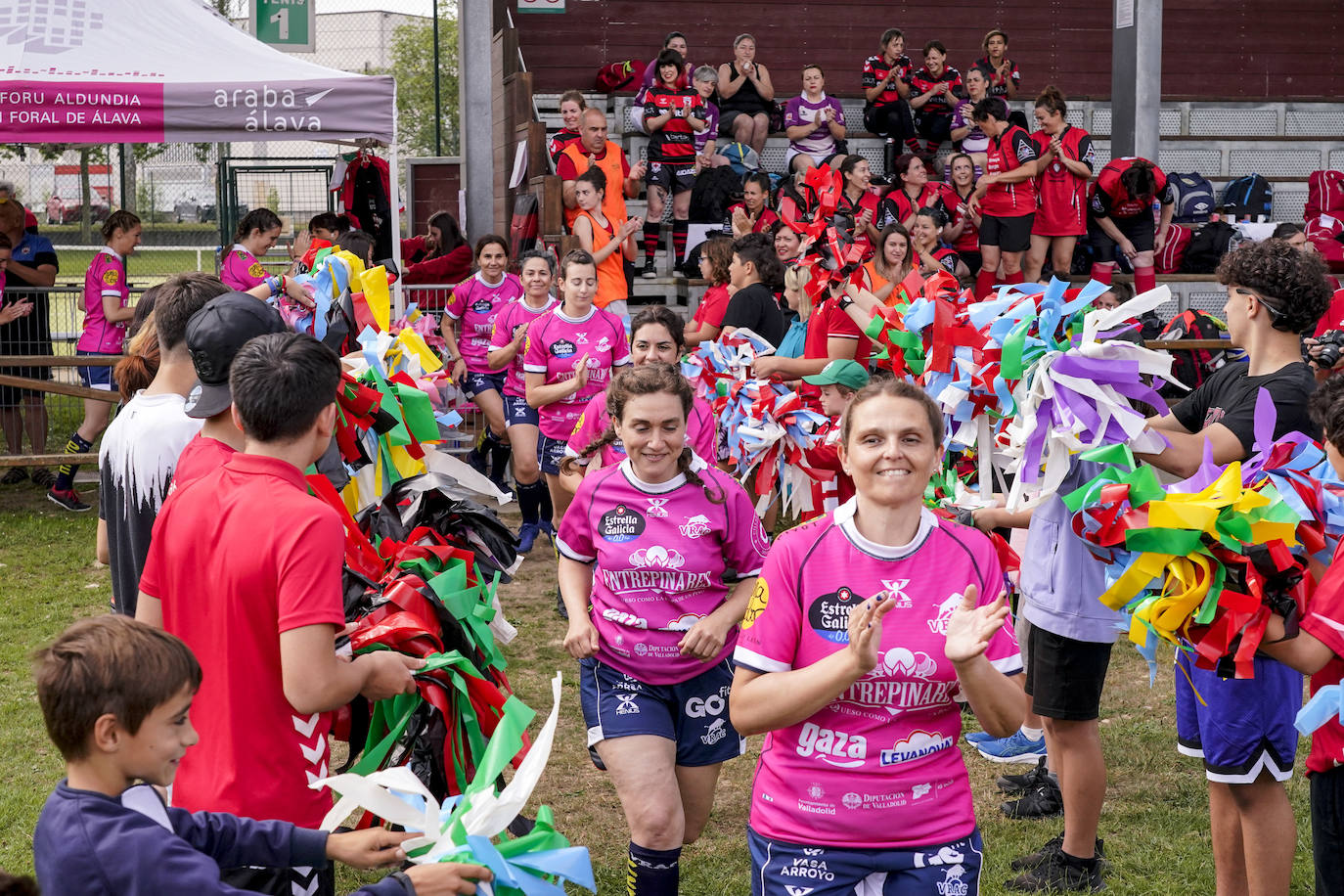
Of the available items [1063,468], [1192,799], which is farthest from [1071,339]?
[1192,799]

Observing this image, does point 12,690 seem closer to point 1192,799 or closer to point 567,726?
point 567,726

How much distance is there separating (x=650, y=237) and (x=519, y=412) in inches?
187

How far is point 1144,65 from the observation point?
478 inches

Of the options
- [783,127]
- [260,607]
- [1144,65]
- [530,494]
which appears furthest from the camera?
[783,127]

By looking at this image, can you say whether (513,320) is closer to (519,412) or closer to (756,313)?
(519,412)

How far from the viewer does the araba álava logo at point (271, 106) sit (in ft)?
28.4

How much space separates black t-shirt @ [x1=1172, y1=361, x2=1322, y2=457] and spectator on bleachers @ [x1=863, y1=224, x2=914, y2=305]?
349 cm

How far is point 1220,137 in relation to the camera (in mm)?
15172

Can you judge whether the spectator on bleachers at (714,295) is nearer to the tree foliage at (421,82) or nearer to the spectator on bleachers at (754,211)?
the spectator on bleachers at (754,211)

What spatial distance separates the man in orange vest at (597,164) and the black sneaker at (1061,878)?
24.0 ft

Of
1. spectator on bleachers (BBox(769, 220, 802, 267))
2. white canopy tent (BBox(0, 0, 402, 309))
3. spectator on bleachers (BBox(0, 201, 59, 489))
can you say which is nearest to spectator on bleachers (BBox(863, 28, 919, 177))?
spectator on bleachers (BBox(769, 220, 802, 267))

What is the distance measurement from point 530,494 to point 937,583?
5655 mm

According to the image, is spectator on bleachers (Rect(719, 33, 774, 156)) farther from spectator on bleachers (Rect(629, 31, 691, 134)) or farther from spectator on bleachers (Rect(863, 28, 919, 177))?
spectator on bleachers (Rect(863, 28, 919, 177))

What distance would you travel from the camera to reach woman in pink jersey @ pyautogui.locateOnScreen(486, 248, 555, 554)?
7711 millimetres
